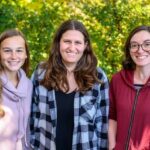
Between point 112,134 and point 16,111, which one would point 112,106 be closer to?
point 112,134

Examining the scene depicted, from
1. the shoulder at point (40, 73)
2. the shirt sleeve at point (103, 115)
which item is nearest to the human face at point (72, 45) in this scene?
the shoulder at point (40, 73)

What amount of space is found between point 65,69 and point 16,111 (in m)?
0.65

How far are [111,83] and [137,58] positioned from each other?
1.35 ft

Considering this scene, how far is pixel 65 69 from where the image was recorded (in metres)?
4.72

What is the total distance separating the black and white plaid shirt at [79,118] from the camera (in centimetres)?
457

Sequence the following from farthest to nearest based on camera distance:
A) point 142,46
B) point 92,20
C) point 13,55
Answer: point 92,20 < point 13,55 < point 142,46

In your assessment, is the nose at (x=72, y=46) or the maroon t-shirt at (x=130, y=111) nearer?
the maroon t-shirt at (x=130, y=111)

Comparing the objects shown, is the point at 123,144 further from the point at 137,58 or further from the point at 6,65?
the point at 6,65

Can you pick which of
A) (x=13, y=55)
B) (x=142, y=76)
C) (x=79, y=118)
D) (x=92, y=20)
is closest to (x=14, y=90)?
(x=13, y=55)

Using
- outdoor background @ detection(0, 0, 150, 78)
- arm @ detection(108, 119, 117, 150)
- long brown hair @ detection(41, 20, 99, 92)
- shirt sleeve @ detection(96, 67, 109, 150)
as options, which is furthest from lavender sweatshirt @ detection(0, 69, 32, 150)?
outdoor background @ detection(0, 0, 150, 78)

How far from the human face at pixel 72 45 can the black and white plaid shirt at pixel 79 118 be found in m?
0.32

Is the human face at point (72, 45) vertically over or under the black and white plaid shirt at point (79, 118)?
over

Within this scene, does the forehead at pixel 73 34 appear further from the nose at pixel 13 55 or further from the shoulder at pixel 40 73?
the nose at pixel 13 55

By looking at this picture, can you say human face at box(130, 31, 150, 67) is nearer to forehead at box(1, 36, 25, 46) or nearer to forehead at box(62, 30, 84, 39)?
forehead at box(62, 30, 84, 39)
